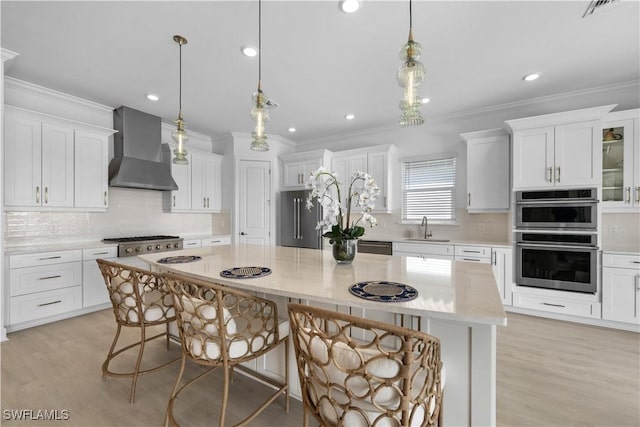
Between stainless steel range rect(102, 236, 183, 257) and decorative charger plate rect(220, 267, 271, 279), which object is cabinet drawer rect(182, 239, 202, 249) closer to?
stainless steel range rect(102, 236, 183, 257)

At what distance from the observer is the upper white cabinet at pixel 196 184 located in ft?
14.8

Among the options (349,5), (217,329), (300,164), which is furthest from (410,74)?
(300,164)

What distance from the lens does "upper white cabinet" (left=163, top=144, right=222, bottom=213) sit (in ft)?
14.8

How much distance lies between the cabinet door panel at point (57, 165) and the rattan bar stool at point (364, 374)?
384 cm

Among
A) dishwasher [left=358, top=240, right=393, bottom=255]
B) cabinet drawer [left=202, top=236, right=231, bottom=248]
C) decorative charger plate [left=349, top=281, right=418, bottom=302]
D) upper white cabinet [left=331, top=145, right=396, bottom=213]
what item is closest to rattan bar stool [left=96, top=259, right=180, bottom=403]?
decorative charger plate [left=349, top=281, right=418, bottom=302]

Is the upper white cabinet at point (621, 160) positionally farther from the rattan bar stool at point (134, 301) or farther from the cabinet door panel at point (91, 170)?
the cabinet door panel at point (91, 170)

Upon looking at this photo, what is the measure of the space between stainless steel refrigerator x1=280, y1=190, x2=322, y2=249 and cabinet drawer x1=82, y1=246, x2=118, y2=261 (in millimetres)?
2588

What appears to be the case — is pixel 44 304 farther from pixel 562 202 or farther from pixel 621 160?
pixel 621 160

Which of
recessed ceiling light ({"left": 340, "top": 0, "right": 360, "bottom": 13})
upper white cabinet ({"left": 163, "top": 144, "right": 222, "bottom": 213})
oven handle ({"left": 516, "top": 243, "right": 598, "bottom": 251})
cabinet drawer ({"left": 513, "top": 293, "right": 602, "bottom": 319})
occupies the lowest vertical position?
cabinet drawer ({"left": 513, "top": 293, "right": 602, "bottom": 319})

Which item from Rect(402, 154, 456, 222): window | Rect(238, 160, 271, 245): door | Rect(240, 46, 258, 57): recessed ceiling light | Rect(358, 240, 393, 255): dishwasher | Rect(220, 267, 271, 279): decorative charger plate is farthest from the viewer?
Rect(238, 160, 271, 245): door

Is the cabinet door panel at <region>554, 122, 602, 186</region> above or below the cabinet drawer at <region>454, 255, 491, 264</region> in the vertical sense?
above

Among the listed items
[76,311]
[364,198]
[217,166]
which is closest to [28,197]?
[76,311]

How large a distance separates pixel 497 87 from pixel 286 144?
3.65m

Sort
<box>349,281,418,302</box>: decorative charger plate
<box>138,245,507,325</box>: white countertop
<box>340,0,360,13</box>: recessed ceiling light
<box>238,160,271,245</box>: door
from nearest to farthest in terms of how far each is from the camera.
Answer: <box>138,245,507,325</box>: white countertop < <box>349,281,418,302</box>: decorative charger plate < <box>340,0,360,13</box>: recessed ceiling light < <box>238,160,271,245</box>: door
